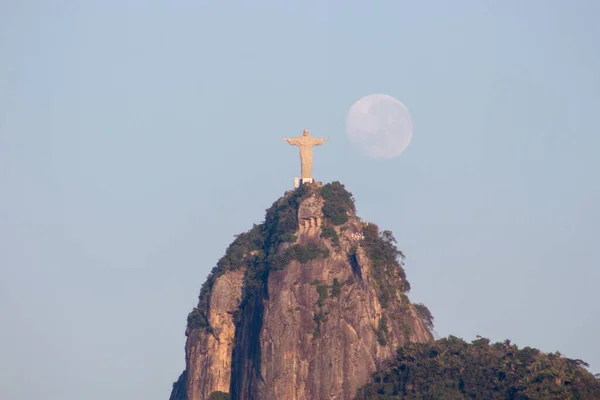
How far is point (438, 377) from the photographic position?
5709 inches

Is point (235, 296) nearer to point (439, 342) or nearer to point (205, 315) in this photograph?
point (205, 315)

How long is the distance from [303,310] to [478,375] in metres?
15.9

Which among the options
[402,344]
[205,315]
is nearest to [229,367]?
[205,315]

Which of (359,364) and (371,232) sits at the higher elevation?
(371,232)

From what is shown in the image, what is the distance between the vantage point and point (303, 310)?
148000mm

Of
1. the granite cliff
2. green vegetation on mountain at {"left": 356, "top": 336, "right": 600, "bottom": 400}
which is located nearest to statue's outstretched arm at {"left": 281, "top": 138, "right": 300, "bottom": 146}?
the granite cliff

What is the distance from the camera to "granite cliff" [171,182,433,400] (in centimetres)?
14600

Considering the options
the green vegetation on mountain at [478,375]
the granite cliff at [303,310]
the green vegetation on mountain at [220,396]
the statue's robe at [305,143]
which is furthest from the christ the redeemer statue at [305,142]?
the green vegetation on mountain at [220,396]

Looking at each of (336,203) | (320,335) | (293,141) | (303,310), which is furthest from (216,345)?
(293,141)

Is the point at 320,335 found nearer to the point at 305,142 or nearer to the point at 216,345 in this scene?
the point at 216,345

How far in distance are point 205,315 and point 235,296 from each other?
11.1 ft

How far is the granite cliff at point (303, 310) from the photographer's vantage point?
146 metres

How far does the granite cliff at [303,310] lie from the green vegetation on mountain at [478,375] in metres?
1.91

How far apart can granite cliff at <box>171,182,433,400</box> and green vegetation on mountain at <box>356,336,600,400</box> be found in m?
1.91
